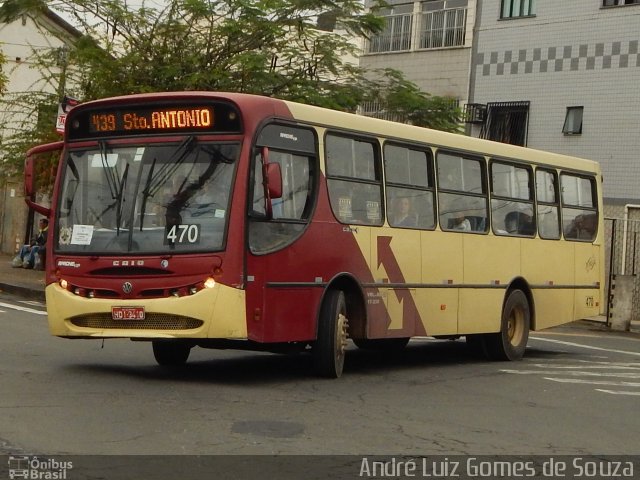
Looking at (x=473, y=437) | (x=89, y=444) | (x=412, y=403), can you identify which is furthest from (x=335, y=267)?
(x=89, y=444)

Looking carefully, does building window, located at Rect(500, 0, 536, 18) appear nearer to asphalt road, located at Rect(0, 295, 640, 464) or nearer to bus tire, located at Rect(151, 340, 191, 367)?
asphalt road, located at Rect(0, 295, 640, 464)

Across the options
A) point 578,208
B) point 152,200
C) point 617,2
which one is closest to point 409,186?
point 152,200

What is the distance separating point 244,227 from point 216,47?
47.6ft

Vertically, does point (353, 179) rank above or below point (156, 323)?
above

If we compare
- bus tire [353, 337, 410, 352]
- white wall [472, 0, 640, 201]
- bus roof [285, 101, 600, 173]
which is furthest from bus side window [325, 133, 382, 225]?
white wall [472, 0, 640, 201]

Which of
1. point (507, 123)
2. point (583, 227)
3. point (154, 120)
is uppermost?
point (507, 123)

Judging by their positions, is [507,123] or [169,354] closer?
[169,354]

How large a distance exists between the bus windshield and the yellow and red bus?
0.01 metres

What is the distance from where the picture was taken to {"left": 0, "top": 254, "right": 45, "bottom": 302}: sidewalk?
2781 cm

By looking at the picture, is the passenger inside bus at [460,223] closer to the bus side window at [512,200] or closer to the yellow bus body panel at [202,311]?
the bus side window at [512,200]

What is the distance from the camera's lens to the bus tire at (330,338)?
44.9 ft

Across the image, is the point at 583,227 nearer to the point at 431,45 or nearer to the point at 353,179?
the point at 353,179

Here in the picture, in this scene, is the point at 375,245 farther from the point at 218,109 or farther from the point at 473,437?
the point at 473,437

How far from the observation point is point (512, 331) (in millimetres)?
18047
